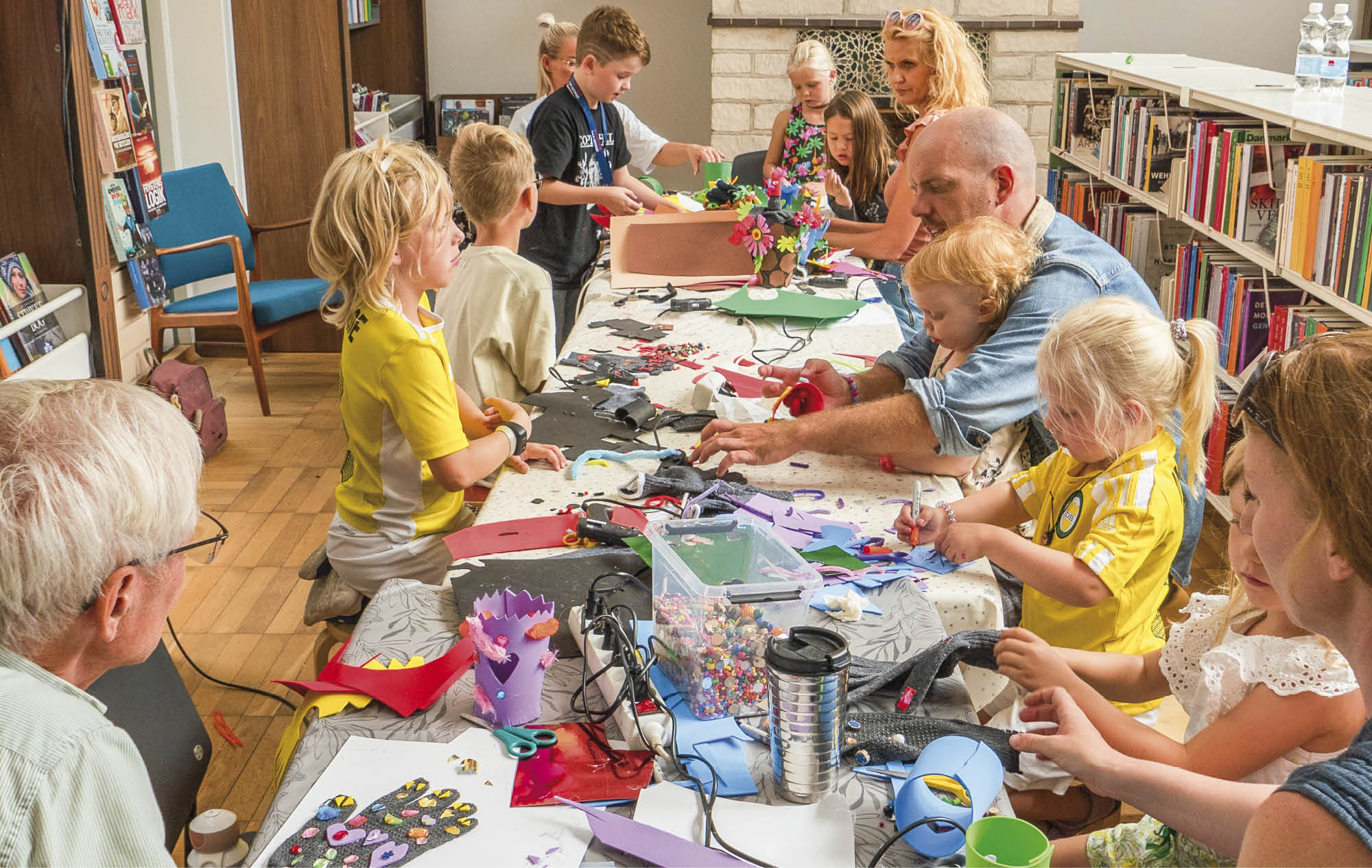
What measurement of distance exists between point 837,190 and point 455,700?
3051mm

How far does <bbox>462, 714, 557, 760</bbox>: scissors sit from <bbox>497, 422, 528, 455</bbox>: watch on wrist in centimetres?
78

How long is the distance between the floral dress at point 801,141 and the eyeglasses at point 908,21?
1004mm

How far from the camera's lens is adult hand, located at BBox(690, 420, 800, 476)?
1.92m

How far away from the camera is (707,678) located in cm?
129

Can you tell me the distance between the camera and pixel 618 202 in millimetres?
3539

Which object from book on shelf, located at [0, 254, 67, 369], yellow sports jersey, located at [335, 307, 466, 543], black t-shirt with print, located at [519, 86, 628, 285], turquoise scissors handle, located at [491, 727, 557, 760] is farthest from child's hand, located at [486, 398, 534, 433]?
book on shelf, located at [0, 254, 67, 369]

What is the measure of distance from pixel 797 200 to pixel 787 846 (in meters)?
2.28

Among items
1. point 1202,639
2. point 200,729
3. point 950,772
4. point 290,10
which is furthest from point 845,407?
point 290,10

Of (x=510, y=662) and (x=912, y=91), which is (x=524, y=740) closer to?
(x=510, y=662)

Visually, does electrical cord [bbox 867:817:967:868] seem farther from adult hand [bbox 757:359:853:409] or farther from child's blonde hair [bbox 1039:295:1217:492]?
adult hand [bbox 757:359:853:409]

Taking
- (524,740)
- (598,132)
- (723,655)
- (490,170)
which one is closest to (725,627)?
(723,655)

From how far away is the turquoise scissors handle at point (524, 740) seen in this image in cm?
122

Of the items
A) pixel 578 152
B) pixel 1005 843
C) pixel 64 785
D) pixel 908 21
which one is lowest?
pixel 1005 843

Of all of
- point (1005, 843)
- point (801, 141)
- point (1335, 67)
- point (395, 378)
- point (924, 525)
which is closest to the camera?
point (1005, 843)
